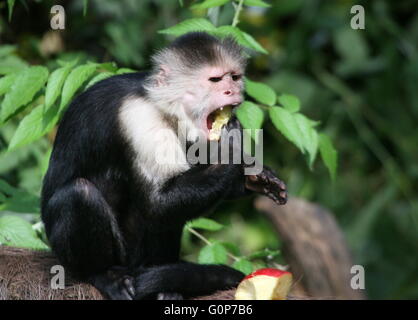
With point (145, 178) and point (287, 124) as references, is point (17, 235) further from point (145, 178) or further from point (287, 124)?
point (287, 124)

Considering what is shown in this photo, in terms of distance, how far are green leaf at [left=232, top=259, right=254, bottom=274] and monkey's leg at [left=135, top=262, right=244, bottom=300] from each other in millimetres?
566

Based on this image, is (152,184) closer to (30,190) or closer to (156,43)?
(30,190)

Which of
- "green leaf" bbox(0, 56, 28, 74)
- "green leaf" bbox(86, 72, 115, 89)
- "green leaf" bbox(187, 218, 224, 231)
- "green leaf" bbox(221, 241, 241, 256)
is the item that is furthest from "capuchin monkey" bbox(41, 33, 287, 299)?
"green leaf" bbox(0, 56, 28, 74)

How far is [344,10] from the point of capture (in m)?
12.2

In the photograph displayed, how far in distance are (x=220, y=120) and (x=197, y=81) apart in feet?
1.17

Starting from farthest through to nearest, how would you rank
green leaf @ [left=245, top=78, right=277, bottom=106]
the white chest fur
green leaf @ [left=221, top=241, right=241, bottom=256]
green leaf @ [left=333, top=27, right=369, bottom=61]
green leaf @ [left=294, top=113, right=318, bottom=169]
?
green leaf @ [left=333, top=27, right=369, bottom=61]
green leaf @ [left=221, top=241, right=241, bottom=256]
green leaf @ [left=245, top=78, right=277, bottom=106]
green leaf @ [left=294, top=113, right=318, bottom=169]
the white chest fur

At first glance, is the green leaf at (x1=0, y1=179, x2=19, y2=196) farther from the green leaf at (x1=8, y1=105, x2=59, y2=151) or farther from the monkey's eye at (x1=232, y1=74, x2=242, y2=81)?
the monkey's eye at (x1=232, y1=74, x2=242, y2=81)

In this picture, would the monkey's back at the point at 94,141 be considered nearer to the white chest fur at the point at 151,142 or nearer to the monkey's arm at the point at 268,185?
the white chest fur at the point at 151,142

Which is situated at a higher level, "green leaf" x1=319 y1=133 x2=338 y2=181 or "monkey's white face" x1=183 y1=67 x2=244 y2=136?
"monkey's white face" x1=183 y1=67 x2=244 y2=136

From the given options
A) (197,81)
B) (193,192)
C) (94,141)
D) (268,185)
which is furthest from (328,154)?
(94,141)

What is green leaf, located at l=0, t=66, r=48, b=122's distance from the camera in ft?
17.8

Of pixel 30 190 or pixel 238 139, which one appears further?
pixel 30 190
